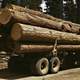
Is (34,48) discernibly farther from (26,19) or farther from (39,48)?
(26,19)

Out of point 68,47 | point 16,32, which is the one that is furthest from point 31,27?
point 68,47

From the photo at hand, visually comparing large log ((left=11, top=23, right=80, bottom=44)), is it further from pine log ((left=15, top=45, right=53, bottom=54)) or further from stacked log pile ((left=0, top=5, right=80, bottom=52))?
pine log ((left=15, top=45, right=53, bottom=54))

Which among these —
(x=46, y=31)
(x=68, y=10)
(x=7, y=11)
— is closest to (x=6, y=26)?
(x=7, y=11)

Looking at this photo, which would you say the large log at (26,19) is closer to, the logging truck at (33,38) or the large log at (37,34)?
the logging truck at (33,38)

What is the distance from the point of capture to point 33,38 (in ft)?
45.5

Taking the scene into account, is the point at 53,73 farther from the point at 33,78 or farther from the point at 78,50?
the point at 78,50

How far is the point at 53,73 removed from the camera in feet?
51.1

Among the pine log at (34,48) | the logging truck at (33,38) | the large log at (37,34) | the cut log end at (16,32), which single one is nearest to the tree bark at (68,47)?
the logging truck at (33,38)

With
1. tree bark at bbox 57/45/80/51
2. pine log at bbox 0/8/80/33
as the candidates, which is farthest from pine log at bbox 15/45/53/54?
pine log at bbox 0/8/80/33

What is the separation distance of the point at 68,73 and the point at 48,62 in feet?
4.57

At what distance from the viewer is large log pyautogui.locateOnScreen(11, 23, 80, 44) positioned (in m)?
13.3

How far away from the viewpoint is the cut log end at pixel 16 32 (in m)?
13.2

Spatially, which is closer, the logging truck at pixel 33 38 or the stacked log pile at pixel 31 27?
the stacked log pile at pixel 31 27

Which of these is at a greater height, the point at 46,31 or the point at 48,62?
Result: the point at 46,31
